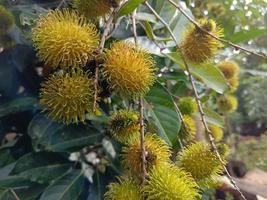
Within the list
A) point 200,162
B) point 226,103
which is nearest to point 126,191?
point 200,162

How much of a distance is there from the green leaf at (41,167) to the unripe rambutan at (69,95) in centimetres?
26

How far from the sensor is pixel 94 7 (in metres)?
0.79

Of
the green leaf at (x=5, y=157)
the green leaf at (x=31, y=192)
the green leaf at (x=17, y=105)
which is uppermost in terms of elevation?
the green leaf at (x=17, y=105)

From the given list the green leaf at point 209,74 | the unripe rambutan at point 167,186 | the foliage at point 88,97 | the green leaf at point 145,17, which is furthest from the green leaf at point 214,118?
the unripe rambutan at point 167,186

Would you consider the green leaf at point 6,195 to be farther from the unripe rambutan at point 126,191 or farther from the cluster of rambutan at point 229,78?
the cluster of rambutan at point 229,78

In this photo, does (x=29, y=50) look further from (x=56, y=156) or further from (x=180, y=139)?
(x=180, y=139)

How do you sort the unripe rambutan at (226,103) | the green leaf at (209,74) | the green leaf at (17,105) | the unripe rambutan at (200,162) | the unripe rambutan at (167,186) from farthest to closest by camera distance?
the unripe rambutan at (226,103)
the green leaf at (17,105)
the green leaf at (209,74)
the unripe rambutan at (200,162)
the unripe rambutan at (167,186)

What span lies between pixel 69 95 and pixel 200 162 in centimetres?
25

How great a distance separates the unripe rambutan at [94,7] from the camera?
2.57 ft

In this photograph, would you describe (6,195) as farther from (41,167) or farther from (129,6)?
(129,6)

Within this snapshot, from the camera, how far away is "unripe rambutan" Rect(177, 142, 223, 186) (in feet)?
2.54

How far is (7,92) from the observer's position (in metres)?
1.07

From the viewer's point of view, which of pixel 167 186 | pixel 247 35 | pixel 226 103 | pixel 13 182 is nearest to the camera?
pixel 167 186

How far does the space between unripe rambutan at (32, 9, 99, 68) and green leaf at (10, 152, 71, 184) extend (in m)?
0.31
